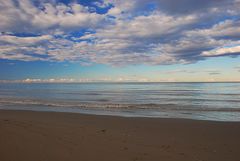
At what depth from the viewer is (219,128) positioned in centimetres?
1059

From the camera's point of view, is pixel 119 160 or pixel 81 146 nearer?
pixel 119 160

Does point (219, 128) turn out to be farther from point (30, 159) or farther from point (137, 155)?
point (30, 159)

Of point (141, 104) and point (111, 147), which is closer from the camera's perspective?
point (111, 147)

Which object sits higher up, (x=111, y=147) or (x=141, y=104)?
(x=111, y=147)

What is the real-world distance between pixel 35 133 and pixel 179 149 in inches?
220

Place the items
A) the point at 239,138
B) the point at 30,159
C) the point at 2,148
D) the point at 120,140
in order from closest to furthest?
the point at 30,159
the point at 2,148
the point at 120,140
the point at 239,138

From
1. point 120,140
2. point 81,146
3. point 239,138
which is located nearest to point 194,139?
point 239,138

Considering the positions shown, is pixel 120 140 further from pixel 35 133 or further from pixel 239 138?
pixel 239 138

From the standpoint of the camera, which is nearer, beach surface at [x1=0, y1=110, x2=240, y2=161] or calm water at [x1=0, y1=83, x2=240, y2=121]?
beach surface at [x1=0, y1=110, x2=240, y2=161]

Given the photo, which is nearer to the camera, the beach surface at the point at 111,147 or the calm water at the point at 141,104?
the beach surface at the point at 111,147

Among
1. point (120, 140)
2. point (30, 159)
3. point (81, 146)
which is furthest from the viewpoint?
point (120, 140)

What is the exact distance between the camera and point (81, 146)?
6.44 metres

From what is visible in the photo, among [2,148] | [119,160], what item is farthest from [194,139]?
[2,148]

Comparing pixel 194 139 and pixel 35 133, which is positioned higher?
pixel 35 133
